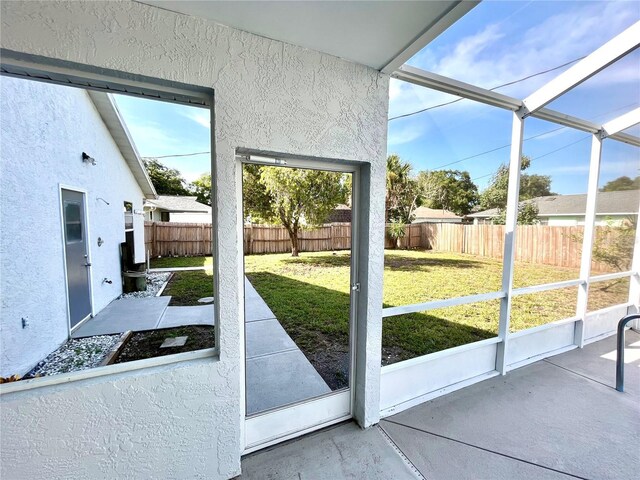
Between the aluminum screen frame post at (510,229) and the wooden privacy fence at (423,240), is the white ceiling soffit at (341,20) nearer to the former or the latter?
the wooden privacy fence at (423,240)

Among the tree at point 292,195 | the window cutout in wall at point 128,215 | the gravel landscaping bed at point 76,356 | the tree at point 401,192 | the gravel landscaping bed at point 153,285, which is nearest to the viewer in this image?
the tree at point 292,195

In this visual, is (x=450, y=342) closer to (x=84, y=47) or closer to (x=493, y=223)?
(x=493, y=223)

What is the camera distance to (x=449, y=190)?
298 inches

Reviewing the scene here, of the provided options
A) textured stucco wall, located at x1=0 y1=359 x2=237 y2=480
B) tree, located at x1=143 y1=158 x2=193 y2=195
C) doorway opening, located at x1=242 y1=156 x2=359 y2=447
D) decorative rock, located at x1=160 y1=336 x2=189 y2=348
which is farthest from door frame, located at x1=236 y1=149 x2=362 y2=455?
tree, located at x1=143 y1=158 x2=193 y2=195

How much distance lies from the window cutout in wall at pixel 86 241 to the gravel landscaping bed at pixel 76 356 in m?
0.02

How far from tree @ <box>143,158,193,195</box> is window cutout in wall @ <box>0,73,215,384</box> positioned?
15.4 ft

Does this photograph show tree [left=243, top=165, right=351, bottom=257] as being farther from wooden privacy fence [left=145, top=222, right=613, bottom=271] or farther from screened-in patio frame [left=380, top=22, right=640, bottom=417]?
screened-in patio frame [left=380, top=22, right=640, bottom=417]

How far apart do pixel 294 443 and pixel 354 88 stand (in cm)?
314

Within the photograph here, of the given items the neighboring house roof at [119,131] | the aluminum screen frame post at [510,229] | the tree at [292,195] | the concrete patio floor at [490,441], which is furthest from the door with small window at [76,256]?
the aluminum screen frame post at [510,229]

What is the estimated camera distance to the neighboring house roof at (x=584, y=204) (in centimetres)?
442

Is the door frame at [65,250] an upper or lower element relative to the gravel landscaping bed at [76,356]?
upper

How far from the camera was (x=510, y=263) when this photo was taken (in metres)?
3.45

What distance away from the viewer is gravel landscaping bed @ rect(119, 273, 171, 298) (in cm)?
734

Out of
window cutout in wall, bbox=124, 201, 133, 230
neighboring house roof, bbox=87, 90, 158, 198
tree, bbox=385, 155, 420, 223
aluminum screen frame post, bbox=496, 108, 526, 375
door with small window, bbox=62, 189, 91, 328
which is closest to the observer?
aluminum screen frame post, bbox=496, 108, 526, 375
